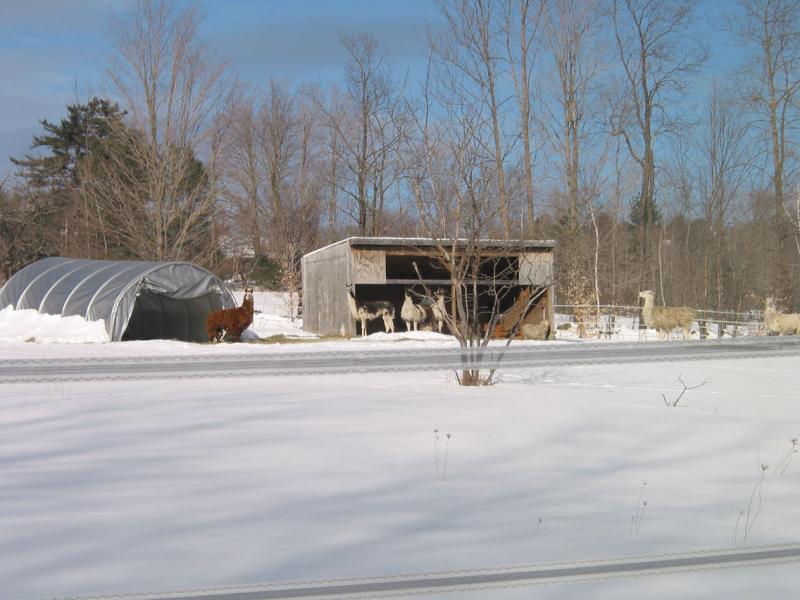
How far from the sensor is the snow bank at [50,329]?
20297 millimetres

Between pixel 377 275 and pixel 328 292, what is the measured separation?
3.40 meters

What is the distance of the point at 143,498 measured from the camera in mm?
5090

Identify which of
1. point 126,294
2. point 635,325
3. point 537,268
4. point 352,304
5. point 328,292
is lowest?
point 635,325

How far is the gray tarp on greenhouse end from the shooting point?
20984 mm

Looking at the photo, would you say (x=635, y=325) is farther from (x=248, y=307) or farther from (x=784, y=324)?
(x=248, y=307)

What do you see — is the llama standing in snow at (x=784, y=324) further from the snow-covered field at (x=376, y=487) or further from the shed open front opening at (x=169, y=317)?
the shed open front opening at (x=169, y=317)

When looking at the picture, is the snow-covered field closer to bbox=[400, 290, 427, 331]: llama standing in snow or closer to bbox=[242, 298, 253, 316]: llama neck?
bbox=[242, 298, 253, 316]: llama neck

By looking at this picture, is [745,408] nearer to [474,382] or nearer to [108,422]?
[474,382]

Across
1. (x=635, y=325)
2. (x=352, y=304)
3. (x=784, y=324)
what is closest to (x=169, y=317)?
(x=352, y=304)

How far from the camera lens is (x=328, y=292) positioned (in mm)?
27281

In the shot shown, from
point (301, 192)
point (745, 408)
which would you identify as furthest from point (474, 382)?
point (301, 192)

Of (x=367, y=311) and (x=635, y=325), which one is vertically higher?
(x=367, y=311)

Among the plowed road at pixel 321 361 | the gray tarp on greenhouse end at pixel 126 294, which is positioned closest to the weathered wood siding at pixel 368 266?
the gray tarp on greenhouse end at pixel 126 294

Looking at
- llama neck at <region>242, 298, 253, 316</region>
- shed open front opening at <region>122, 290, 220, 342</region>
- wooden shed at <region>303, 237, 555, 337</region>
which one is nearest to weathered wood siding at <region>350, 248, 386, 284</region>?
wooden shed at <region>303, 237, 555, 337</region>
